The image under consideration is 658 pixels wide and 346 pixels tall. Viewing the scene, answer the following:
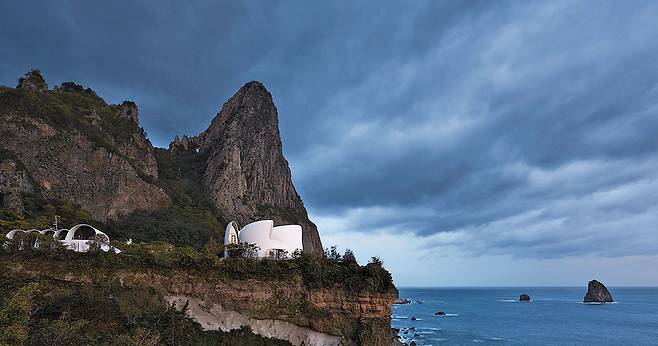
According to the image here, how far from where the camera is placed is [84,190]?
61.3 metres

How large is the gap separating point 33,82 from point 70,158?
31.9 m

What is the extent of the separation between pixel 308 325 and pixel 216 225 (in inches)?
2083

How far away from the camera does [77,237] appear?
120 feet

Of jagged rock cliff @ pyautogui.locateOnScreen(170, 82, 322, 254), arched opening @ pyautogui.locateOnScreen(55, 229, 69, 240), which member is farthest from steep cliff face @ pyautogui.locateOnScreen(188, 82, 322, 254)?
arched opening @ pyautogui.locateOnScreen(55, 229, 69, 240)

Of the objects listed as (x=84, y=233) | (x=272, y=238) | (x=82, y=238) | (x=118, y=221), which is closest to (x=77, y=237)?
(x=82, y=238)

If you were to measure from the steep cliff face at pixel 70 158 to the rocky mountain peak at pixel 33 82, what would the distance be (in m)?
0.20

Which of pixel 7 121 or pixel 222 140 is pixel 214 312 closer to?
pixel 7 121

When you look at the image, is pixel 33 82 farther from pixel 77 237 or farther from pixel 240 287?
pixel 240 287

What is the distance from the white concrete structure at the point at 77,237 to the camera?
3153 cm

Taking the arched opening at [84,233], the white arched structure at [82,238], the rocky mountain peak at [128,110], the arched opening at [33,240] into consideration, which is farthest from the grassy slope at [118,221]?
the arched opening at [33,240]

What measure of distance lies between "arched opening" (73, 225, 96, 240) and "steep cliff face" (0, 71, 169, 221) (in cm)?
1426

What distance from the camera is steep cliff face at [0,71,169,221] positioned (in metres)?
Answer: 54.7

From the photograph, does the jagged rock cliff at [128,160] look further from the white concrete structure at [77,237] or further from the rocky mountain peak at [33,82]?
the white concrete structure at [77,237]

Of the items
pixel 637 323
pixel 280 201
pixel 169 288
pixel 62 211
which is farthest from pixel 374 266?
pixel 280 201
